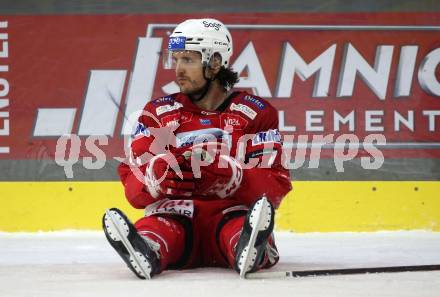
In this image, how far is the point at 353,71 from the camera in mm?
5727

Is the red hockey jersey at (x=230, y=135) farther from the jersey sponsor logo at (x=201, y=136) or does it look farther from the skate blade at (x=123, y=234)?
the skate blade at (x=123, y=234)

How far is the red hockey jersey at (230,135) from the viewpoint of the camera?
12.2ft

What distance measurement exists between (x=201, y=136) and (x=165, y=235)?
0.48 meters

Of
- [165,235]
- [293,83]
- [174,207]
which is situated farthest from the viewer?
[293,83]

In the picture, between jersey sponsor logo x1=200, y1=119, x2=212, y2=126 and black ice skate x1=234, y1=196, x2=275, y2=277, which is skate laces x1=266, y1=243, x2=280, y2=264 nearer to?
black ice skate x1=234, y1=196, x2=275, y2=277

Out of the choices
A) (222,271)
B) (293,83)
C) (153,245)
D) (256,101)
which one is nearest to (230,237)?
(222,271)

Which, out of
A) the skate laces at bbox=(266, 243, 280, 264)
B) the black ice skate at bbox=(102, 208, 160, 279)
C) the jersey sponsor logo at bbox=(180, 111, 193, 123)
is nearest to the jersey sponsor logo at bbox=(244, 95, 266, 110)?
the jersey sponsor logo at bbox=(180, 111, 193, 123)

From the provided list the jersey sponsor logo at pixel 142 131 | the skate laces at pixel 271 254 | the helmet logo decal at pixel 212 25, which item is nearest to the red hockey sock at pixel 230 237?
the skate laces at pixel 271 254

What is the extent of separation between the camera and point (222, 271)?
3625 mm

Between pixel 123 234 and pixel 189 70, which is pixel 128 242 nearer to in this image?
pixel 123 234

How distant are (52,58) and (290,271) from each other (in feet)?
9.12

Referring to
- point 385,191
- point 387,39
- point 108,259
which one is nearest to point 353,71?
point 387,39

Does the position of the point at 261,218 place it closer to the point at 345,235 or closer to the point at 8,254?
the point at 8,254

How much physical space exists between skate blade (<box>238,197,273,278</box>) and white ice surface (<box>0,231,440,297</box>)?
79mm
